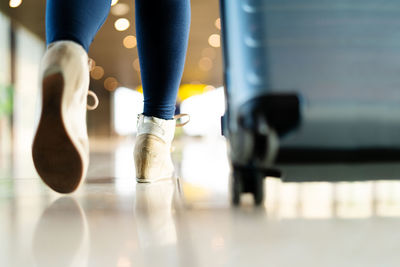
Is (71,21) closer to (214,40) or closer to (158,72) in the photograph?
(158,72)

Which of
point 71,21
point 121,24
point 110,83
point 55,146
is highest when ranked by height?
point 121,24

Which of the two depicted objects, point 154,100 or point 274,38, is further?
point 154,100

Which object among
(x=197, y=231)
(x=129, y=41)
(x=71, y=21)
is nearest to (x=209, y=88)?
(x=129, y=41)

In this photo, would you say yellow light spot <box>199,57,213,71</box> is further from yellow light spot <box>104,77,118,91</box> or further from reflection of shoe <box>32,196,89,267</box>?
reflection of shoe <box>32,196,89,267</box>

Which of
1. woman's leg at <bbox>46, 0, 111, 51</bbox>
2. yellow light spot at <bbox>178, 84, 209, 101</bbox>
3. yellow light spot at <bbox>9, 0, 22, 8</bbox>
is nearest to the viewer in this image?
woman's leg at <bbox>46, 0, 111, 51</bbox>

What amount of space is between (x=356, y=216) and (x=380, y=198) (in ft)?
0.90

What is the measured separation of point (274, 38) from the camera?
604mm

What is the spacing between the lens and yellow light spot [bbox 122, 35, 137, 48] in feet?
27.6

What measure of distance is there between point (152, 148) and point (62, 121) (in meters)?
0.42

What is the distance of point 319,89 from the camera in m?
0.59

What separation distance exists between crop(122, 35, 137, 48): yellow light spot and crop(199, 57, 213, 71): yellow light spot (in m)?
2.62

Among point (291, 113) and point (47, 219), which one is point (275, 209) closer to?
point (291, 113)

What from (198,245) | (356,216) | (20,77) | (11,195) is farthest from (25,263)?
(20,77)

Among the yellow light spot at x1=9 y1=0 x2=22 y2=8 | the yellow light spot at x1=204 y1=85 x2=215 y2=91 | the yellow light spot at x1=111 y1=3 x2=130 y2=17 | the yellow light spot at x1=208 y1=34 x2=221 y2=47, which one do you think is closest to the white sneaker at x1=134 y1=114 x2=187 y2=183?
the yellow light spot at x1=111 y1=3 x2=130 y2=17
